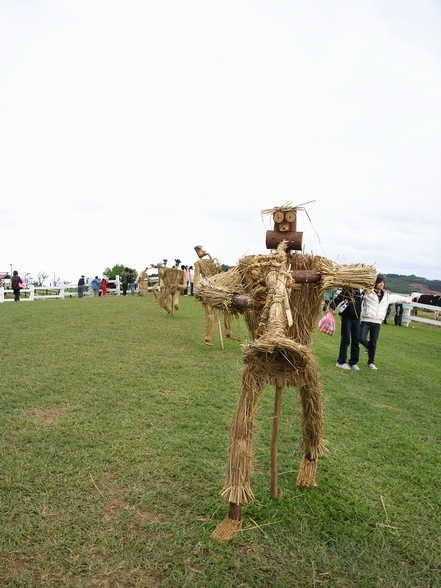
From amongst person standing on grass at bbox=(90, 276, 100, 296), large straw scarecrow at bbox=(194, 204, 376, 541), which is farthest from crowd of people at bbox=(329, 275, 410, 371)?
person standing on grass at bbox=(90, 276, 100, 296)

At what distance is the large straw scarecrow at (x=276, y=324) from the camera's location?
2396 millimetres

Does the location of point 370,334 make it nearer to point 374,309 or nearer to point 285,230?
point 374,309

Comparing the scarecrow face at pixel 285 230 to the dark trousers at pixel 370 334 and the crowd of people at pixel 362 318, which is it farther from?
the dark trousers at pixel 370 334

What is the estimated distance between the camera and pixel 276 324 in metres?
2.31

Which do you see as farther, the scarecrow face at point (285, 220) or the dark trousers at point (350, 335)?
the dark trousers at point (350, 335)

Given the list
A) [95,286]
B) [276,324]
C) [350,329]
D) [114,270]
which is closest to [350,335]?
[350,329]

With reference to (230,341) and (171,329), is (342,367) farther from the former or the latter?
(171,329)

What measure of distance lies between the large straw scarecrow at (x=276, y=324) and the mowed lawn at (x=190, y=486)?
0.79 ft

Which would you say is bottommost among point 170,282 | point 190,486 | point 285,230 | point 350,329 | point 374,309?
point 190,486

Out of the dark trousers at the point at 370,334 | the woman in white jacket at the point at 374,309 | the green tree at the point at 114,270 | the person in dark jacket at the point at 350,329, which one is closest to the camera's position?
the person in dark jacket at the point at 350,329

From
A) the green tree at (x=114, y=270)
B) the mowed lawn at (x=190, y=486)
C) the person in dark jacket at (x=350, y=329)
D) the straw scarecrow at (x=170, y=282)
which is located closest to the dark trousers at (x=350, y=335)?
the person in dark jacket at (x=350, y=329)

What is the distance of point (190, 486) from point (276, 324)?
167cm

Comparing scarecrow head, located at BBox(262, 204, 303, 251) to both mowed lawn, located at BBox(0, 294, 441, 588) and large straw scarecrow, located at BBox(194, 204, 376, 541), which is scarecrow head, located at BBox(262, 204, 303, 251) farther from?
mowed lawn, located at BBox(0, 294, 441, 588)

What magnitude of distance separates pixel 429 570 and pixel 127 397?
3.59m
